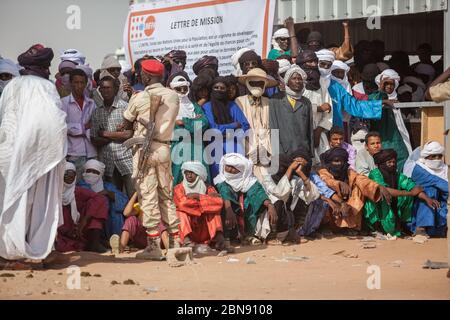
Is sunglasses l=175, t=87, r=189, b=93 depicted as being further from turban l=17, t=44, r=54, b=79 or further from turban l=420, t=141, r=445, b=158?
turban l=420, t=141, r=445, b=158

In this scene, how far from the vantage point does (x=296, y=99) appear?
11.6m

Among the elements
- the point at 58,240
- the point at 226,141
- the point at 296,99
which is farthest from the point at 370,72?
the point at 58,240

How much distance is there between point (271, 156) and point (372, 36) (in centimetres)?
602

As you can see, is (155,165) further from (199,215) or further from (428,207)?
(428,207)

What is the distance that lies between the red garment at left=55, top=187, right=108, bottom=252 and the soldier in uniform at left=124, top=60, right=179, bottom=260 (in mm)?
835

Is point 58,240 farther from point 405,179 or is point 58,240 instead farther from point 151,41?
point 151,41

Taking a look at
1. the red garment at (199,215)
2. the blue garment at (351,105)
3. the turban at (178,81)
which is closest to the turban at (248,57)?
the turban at (178,81)

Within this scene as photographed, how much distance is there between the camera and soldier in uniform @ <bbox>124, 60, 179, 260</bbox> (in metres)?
9.55

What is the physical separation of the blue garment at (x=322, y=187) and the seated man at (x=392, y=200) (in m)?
0.48

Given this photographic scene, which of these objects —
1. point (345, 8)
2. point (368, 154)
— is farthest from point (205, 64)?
point (345, 8)

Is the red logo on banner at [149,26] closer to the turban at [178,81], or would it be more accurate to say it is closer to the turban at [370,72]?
the turban at [370,72]

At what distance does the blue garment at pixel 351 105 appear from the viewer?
12203mm

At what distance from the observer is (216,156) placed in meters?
11.2

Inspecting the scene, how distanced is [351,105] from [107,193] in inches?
133
